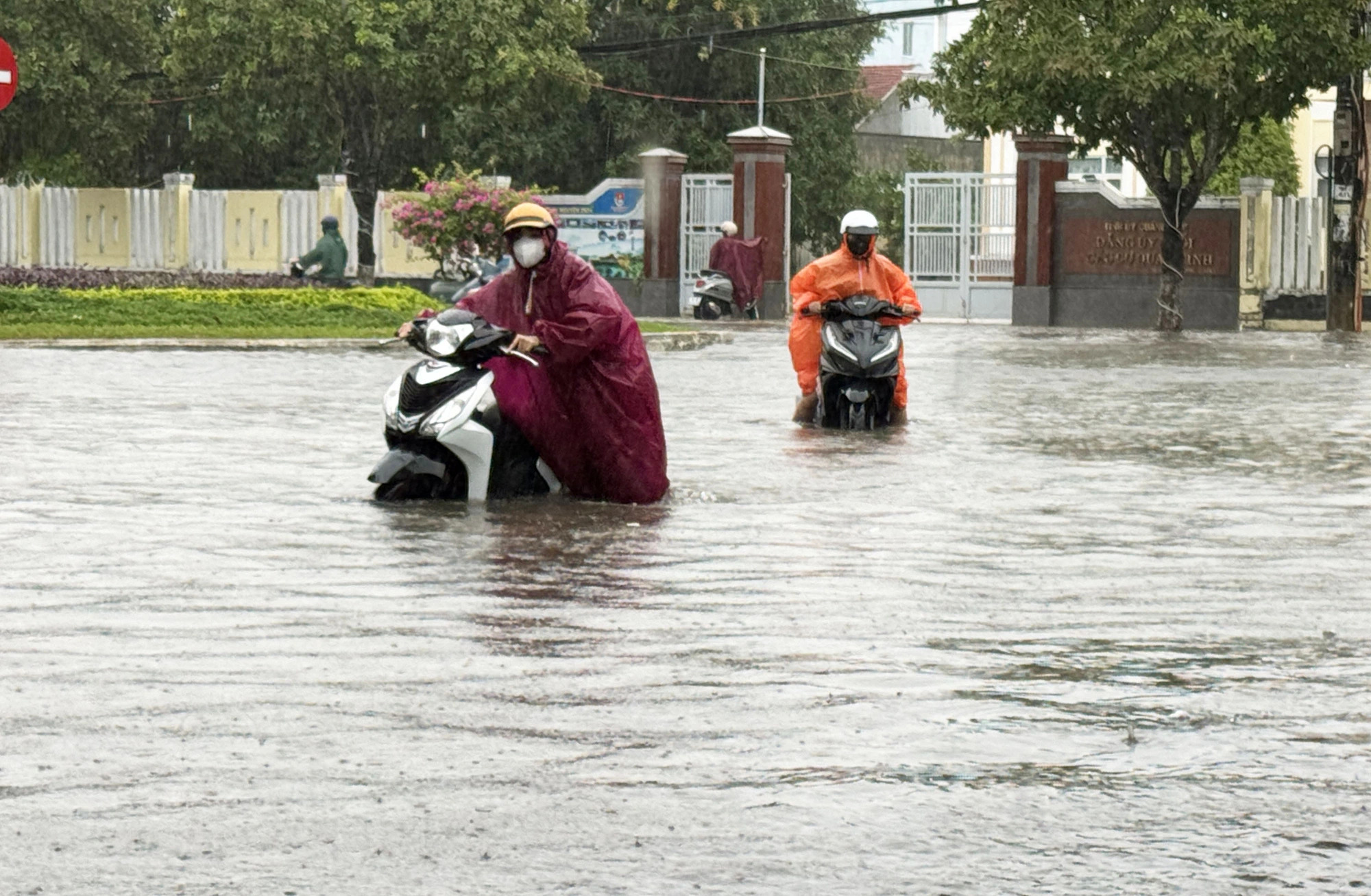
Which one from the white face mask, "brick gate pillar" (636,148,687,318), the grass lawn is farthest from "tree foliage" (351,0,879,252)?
the white face mask

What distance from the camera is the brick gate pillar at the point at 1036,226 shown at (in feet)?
122

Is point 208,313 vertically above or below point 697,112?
below

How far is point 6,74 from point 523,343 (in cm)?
1020

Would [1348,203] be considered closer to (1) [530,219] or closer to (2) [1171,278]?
(2) [1171,278]

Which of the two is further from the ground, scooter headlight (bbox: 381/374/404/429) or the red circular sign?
A: the red circular sign

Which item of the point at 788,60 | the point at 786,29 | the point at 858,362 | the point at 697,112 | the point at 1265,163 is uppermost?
the point at 788,60

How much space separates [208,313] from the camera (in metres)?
27.0

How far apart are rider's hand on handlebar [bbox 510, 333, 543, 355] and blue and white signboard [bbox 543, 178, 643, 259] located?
100 ft

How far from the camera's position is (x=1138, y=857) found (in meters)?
4.58

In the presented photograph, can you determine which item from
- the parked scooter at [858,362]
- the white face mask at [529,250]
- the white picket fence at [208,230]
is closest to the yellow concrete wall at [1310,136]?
the white picket fence at [208,230]

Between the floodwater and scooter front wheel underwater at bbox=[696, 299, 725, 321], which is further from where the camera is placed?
scooter front wheel underwater at bbox=[696, 299, 725, 321]

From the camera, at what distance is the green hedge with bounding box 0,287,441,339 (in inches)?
988

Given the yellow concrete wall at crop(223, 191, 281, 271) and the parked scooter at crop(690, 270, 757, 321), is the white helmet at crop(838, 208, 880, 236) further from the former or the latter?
the yellow concrete wall at crop(223, 191, 281, 271)

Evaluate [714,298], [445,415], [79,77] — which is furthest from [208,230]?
[445,415]
